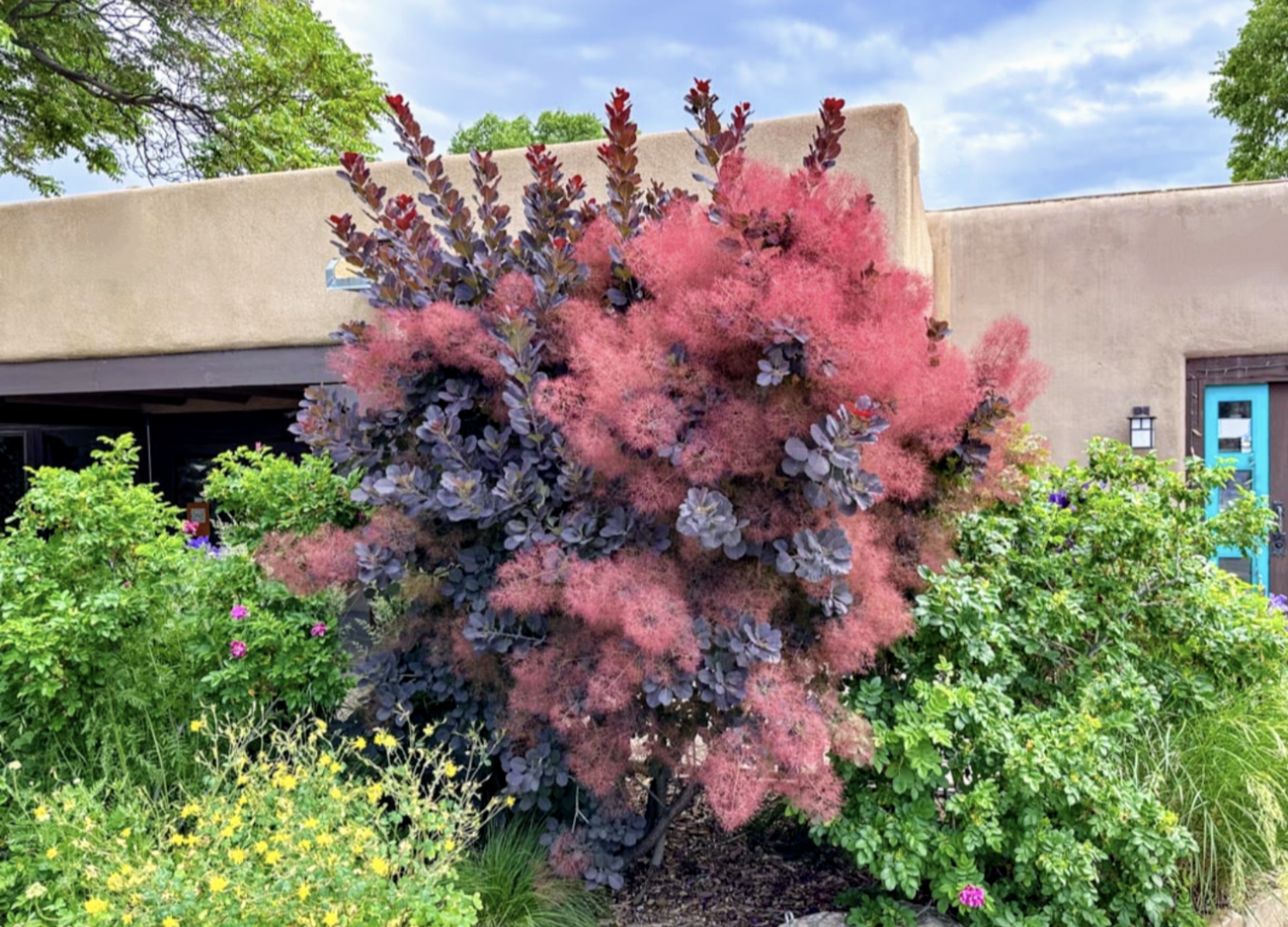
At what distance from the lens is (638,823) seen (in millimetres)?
2510

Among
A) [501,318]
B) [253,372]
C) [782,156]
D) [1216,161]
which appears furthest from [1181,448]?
[1216,161]

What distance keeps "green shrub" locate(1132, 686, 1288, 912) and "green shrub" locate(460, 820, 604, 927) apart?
1790 mm

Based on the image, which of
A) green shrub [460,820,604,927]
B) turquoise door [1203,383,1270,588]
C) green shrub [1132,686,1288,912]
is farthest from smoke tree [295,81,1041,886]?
turquoise door [1203,383,1270,588]

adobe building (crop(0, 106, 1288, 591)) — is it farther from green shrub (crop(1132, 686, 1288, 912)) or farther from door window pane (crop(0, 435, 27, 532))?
green shrub (crop(1132, 686, 1288, 912))

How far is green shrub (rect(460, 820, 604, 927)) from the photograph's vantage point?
232cm

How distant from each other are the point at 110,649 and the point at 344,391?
1.26m

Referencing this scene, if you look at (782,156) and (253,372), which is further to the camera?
(253,372)

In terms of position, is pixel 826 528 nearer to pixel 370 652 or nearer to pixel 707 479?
pixel 707 479

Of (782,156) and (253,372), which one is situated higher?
(782,156)

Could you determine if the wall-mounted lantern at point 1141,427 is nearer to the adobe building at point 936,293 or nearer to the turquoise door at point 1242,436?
the adobe building at point 936,293

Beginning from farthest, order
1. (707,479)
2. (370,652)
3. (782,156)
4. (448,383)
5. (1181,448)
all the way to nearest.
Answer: (1181,448) < (782,156) < (370,652) < (448,383) < (707,479)

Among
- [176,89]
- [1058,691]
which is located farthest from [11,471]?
[1058,691]

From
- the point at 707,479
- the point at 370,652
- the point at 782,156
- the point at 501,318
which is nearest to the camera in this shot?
the point at 707,479

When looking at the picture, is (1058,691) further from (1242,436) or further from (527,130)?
(527,130)
